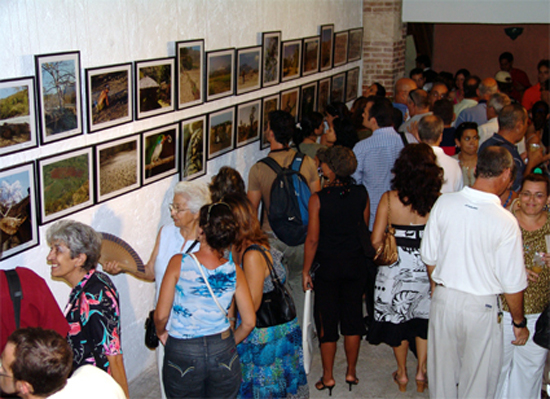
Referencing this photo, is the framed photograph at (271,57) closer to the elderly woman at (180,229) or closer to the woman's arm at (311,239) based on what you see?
the woman's arm at (311,239)

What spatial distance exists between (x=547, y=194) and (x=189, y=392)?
2.62m

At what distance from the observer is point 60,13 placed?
139 inches

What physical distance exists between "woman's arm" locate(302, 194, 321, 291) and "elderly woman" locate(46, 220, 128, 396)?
1.79 meters

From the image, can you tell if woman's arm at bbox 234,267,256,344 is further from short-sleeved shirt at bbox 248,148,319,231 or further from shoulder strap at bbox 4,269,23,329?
short-sleeved shirt at bbox 248,148,319,231

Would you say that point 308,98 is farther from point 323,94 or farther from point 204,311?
point 204,311

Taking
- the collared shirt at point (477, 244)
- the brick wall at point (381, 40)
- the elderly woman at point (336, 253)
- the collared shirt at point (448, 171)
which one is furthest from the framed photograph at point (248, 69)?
the brick wall at point (381, 40)

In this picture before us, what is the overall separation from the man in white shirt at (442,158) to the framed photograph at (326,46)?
2.76 metres

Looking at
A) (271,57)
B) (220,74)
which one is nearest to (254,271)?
(220,74)

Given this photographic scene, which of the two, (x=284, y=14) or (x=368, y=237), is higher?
(x=284, y=14)

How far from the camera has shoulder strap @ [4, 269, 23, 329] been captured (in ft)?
9.15

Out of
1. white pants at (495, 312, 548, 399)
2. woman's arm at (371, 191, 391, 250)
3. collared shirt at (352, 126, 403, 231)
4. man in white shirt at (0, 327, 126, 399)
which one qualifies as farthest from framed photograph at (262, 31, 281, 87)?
man in white shirt at (0, 327, 126, 399)

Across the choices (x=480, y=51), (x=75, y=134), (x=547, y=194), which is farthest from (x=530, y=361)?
(x=480, y=51)

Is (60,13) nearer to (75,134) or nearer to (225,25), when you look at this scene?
(75,134)

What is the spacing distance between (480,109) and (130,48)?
541 cm
